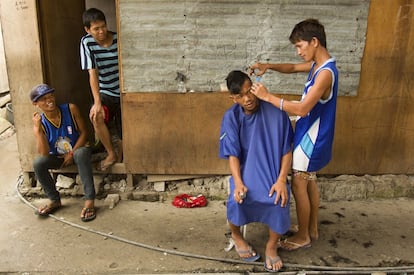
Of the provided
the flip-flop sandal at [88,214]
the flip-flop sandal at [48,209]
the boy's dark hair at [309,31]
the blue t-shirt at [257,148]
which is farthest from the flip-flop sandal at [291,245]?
the flip-flop sandal at [48,209]

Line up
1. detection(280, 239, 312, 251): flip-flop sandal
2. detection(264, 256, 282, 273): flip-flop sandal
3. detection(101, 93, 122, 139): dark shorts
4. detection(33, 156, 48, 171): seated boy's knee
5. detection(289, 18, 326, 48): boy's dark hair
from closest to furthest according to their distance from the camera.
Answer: detection(289, 18, 326, 48): boy's dark hair → detection(264, 256, 282, 273): flip-flop sandal → detection(280, 239, 312, 251): flip-flop sandal → detection(33, 156, 48, 171): seated boy's knee → detection(101, 93, 122, 139): dark shorts

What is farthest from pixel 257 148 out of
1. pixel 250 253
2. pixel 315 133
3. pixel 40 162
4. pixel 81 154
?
pixel 40 162

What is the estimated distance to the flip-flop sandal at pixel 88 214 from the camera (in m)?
3.67

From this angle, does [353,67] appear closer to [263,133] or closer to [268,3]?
[268,3]

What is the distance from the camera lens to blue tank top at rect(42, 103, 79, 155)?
3.73m

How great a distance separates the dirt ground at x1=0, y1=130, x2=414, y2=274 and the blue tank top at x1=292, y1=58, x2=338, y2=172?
808 mm

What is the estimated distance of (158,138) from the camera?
3994 millimetres

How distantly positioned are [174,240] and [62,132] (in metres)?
1.57

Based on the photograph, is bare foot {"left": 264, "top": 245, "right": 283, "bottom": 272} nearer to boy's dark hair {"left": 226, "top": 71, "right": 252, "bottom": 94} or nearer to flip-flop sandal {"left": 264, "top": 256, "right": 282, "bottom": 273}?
flip-flop sandal {"left": 264, "top": 256, "right": 282, "bottom": 273}

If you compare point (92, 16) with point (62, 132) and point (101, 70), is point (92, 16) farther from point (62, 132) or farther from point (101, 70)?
point (62, 132)

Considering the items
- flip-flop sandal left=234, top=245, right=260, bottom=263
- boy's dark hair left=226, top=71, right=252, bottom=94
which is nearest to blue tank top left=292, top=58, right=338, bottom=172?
boy's dark hair left=226, top=71, right=252, bottom=94

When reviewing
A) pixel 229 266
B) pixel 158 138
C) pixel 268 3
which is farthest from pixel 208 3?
pixel 229 266

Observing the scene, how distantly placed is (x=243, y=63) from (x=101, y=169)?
1.88 meters

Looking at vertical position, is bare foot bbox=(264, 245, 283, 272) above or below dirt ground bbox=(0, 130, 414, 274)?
above
